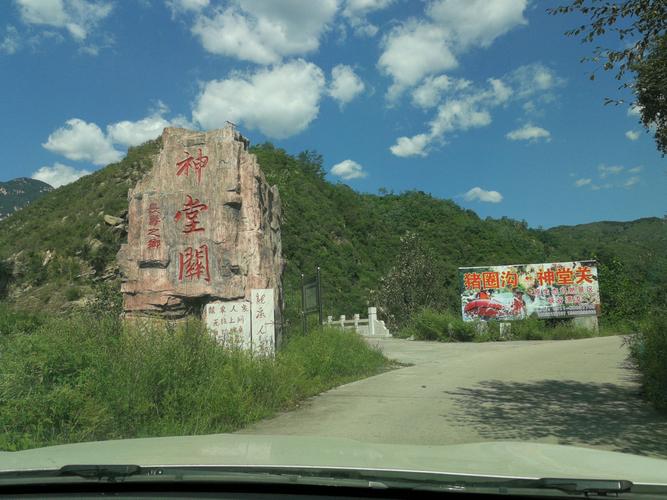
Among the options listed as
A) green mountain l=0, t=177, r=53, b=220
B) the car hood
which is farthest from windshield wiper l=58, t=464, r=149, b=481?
green mountain l=0, t=177, r=53, b=220

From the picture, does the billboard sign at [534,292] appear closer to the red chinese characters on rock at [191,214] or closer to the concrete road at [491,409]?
the concrete road at [491,409]

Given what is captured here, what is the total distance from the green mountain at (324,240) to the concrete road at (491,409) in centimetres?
272

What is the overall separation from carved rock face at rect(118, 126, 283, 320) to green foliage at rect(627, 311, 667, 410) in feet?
23.5

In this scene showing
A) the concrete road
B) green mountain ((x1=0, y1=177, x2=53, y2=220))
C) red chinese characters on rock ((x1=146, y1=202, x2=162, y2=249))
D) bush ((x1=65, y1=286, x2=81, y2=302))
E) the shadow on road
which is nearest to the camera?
the shadow on road

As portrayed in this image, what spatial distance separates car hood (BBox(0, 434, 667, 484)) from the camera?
3.14m

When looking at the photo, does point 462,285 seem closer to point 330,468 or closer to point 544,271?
point 544,271

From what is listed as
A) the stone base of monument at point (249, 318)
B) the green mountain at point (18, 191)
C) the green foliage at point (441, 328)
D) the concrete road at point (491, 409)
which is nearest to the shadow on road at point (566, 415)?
the concrete road at point (491, 409)

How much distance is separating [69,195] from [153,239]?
40065 millimetres

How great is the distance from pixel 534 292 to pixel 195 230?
23223mm

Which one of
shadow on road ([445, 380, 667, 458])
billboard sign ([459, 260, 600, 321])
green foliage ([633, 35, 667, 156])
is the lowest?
shadow on road ([445, 380, 667, 458])

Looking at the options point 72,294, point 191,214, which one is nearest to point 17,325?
point 191,214

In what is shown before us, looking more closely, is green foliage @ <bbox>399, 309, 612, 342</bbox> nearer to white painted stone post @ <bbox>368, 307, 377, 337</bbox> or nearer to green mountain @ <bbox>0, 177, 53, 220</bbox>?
white painted stone post @ <bbox>368, 307, 377, 337</bbox>

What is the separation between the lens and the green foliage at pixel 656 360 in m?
8.64

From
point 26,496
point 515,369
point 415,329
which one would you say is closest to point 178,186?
point 515,369
